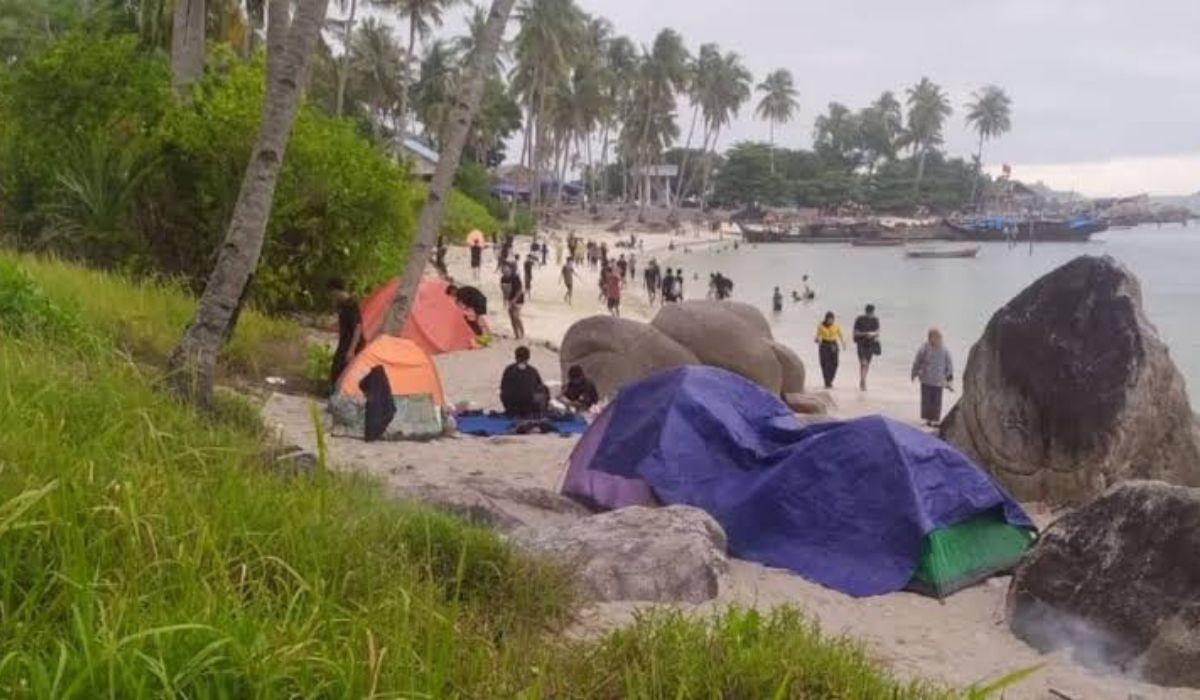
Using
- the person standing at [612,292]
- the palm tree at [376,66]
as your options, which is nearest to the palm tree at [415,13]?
the palm tree at [376,66]

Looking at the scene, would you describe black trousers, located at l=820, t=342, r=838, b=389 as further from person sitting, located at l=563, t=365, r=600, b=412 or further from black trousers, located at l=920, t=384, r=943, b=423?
person sitting, located at l=563, t=365, r=600, b=412

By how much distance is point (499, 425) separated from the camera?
12.5 m

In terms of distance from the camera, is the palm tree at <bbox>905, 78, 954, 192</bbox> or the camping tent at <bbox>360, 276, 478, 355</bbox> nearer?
the camping tent at <bbox>360, 276, 478, 355</bbox>

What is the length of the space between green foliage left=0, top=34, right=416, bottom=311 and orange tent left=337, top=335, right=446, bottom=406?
4777 millimetres

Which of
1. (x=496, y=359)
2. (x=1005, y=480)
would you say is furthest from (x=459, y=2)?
(x=1005, y=480)

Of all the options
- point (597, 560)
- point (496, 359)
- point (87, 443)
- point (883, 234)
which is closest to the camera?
point (87, 443)

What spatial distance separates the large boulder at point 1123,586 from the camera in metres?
6.33

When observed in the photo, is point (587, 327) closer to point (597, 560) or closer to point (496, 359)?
point (496, 359)

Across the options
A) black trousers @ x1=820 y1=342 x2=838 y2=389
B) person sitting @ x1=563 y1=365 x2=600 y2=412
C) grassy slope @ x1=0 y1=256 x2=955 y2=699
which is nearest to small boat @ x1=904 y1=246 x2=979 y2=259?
black trousers @ x1=820 y1=342 x2=838 y2=389

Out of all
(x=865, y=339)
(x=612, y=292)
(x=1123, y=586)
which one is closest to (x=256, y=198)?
(x=1123, y=586)

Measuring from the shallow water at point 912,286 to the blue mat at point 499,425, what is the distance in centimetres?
570

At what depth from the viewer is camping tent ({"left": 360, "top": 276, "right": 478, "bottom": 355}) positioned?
1727 cm

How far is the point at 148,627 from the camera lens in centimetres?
281

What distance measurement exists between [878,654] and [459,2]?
51.9 m
